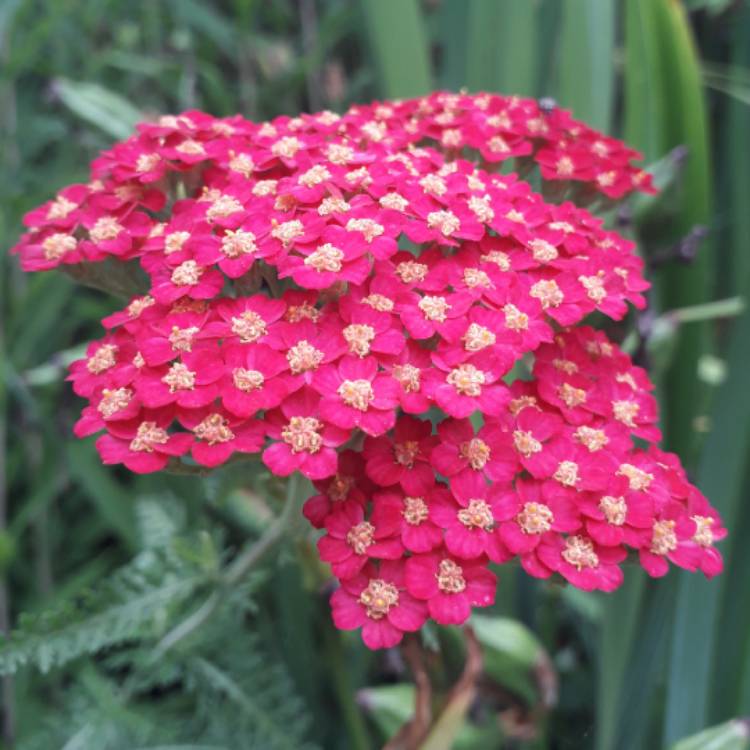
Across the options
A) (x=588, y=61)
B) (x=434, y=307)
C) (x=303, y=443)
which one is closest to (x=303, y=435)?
(x=303, y=443)

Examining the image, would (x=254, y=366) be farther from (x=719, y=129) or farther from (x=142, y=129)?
(x=719, y=129)

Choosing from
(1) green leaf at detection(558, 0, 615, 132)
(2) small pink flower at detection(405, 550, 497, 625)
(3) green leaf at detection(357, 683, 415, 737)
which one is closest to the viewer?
(2) small pink flower at detection(405, 550, 497, 625)

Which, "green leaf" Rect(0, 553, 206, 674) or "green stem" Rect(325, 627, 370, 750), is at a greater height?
"green leaf" Rect(0, 553, 206, 674)

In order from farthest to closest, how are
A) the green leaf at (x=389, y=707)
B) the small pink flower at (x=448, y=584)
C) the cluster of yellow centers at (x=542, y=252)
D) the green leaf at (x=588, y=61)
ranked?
the green leaf at (x=588, y=61), the green leaf at (x=389, y=707), the cluster of yellow centers at (x=542, y=252), the small pink flower at (x=448, y=584)

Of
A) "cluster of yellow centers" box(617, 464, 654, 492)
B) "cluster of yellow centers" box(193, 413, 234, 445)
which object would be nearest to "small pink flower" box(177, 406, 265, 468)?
"cluster of yellow centers" box(193, 413, 234, 445)

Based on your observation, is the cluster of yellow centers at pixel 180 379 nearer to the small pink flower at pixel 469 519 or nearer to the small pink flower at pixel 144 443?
the small pink flower at pixel 144 443

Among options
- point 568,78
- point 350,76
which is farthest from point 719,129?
point 350,76

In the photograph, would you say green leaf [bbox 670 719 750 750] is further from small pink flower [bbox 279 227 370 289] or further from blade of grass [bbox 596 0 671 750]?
small pink flower [bbox 279 227 370 289]

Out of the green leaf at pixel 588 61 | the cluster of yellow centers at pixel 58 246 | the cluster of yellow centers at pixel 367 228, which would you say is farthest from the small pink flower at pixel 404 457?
the green leaf at pixel 588 61
